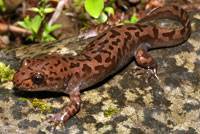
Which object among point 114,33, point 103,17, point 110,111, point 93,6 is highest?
point 93,6

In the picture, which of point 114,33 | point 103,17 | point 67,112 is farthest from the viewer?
point 103,17

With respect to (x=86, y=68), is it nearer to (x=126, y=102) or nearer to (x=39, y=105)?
(x=126, y=102)

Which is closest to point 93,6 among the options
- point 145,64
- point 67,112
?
point 145,64

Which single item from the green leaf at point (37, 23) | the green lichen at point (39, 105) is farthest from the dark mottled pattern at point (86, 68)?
the green leaf at point (37, 23)

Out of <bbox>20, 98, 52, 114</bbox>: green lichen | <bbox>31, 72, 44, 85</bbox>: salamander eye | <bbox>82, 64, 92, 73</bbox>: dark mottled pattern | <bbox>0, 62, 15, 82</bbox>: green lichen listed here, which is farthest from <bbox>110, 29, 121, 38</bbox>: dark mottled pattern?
<bbox>0, 62, 15, 82</bbox>: green lichen

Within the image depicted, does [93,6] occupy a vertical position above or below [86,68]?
above

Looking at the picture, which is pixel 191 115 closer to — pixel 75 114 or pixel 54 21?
pixel 75 114

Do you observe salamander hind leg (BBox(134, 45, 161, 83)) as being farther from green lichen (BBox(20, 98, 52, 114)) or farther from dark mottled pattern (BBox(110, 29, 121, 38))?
green lichen (BBox(20, 98, 52, 114))

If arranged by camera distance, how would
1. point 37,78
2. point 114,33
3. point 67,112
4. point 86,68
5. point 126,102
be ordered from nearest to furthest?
point 37,78
point 67,112
point 126,102
point 86,68
point 114,33
